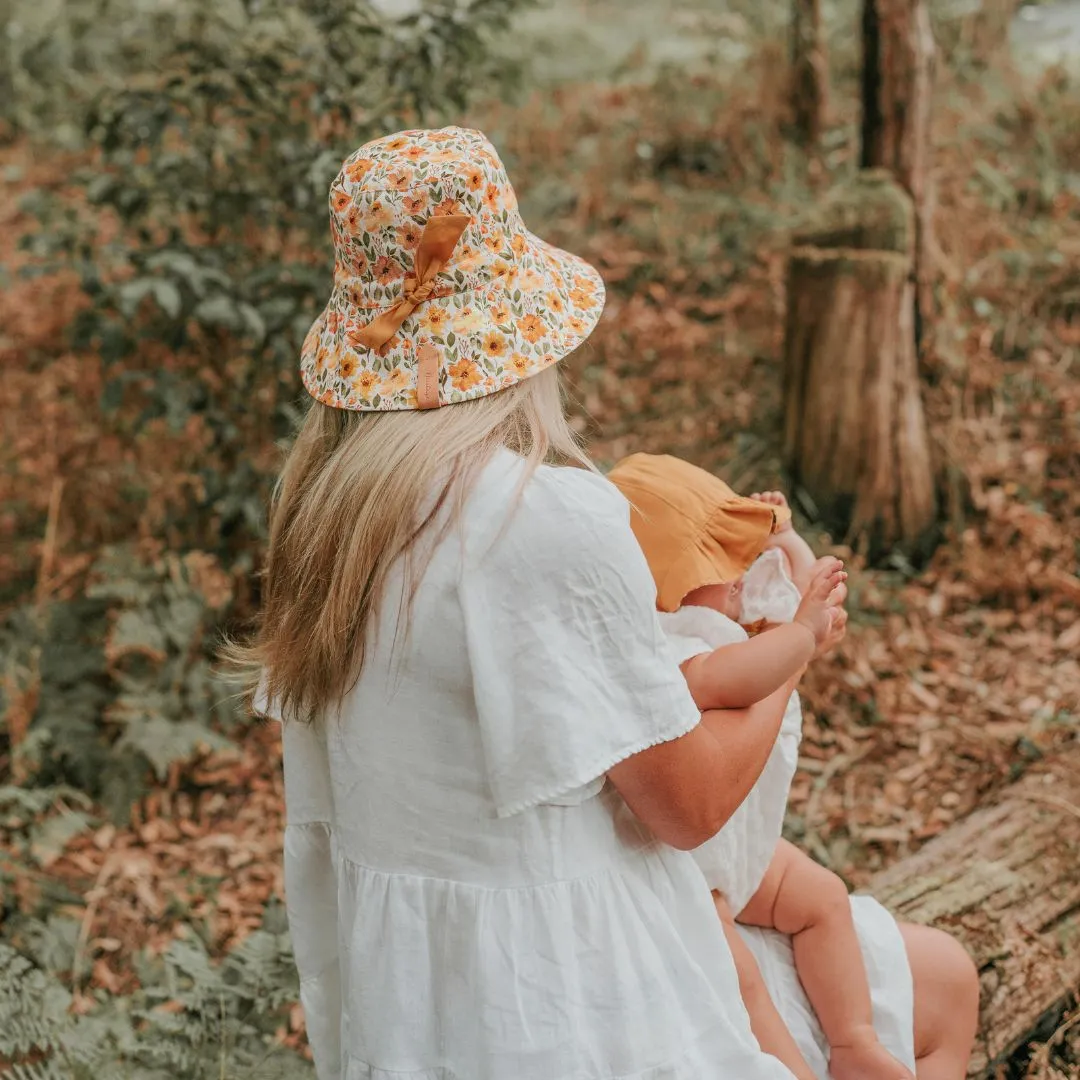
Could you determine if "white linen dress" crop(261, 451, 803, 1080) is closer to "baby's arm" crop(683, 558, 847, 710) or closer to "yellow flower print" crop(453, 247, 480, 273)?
"baby's arm" crop(683, 558, 847, 710)

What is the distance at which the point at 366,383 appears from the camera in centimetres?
168

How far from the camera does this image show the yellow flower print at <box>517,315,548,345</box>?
1.69 metres

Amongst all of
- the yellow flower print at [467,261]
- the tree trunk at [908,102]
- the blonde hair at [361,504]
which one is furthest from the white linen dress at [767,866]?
the tree trunk at [908,102]

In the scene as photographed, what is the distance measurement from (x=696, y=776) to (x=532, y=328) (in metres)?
0.68

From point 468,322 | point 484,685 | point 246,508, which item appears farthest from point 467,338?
point 246,508

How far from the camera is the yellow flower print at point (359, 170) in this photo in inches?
66.2

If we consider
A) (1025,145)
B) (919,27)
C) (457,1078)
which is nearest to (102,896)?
(457,1078)

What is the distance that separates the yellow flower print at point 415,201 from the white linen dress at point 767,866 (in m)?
0.78

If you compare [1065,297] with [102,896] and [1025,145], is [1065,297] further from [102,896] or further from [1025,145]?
[102,896]

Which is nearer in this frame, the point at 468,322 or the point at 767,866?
the point at 468,322

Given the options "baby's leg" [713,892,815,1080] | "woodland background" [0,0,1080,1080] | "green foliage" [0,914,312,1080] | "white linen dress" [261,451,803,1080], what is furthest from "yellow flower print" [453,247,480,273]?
"green foliage" [0,914,312,1080]

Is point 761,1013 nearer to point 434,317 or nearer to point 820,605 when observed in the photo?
point 820,605

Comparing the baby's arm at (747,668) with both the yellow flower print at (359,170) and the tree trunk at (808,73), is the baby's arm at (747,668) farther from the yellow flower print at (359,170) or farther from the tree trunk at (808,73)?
the tree trunk at (808,73)

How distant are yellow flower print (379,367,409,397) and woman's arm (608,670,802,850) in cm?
60
